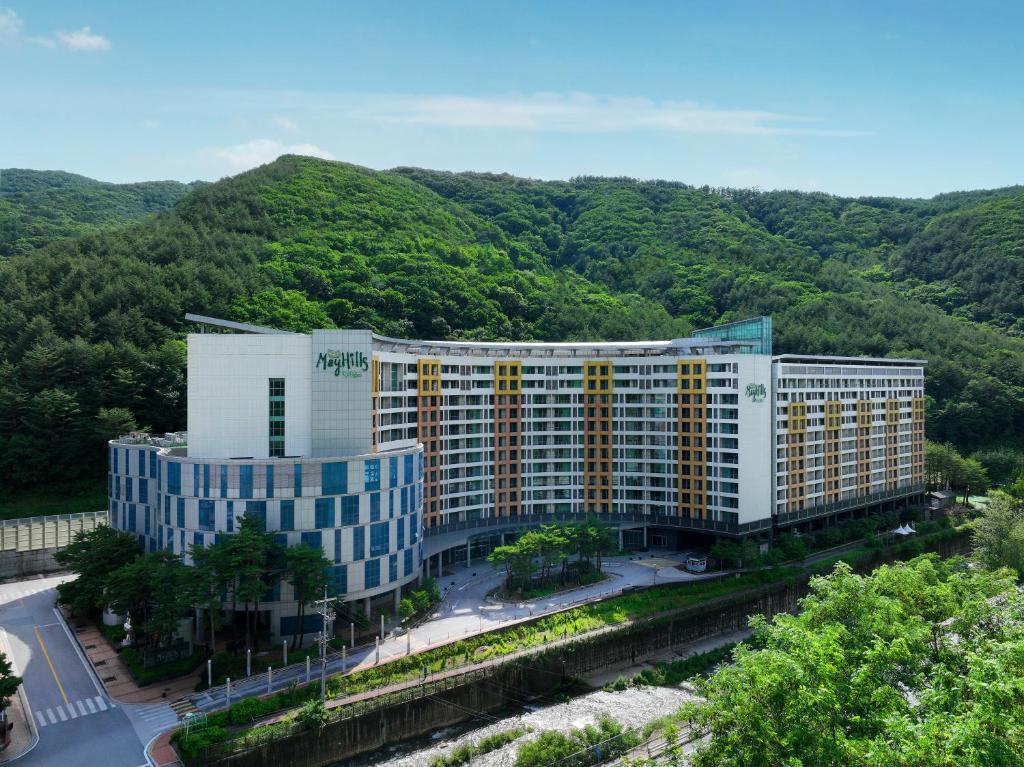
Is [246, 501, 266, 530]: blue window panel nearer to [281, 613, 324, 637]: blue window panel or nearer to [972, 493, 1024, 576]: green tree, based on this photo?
[281, 613, 324, 637]: blue window panel

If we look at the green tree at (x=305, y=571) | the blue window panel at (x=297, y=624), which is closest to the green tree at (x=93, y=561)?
the blue window panel at (x=297, y=624)

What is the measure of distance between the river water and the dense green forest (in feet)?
203

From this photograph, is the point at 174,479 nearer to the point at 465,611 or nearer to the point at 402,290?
the point at 465,611

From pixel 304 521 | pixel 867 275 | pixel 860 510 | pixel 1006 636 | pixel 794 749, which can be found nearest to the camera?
pixel 794 749

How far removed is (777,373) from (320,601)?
185 ft

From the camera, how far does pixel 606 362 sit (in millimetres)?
82375

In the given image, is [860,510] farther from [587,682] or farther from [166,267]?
[166,267]

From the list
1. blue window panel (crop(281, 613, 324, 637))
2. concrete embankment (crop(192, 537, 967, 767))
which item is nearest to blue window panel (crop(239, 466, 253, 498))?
blue window panel (crop(281, 613, 324, 637))

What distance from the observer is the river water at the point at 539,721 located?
142 feet

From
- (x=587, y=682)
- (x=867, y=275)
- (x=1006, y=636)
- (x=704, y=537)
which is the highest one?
(x=867, y=275)

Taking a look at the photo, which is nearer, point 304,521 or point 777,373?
point 304,521

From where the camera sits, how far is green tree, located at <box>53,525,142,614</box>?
2174 inches

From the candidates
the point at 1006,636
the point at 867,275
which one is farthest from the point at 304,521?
the point at 867,275

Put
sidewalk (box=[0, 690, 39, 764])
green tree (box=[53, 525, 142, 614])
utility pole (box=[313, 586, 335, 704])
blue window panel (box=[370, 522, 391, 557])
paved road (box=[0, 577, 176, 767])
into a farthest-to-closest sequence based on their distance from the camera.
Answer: blue window panel (box=[370, 522, 391, 557])
green tree (box=[53, 525, 142, 614])
utility pole (box=[313, 586, 335, 704])
paved road (box=[0, 577, 176, 767])
sidewalk (box=[0, 690, 39, 764])
